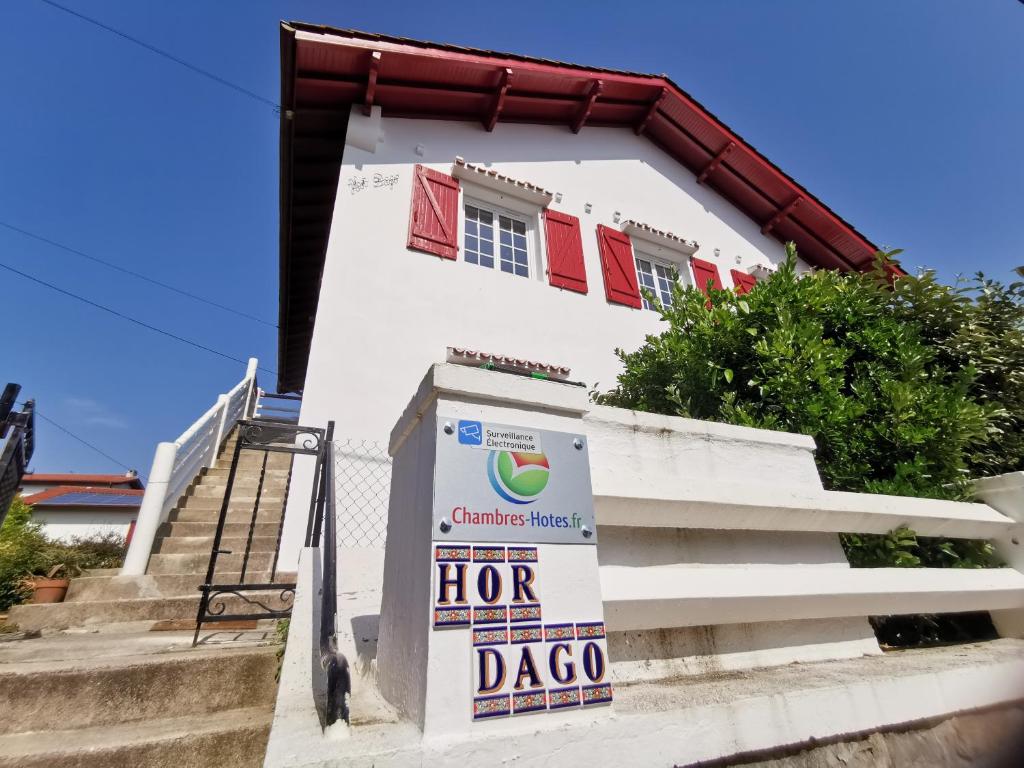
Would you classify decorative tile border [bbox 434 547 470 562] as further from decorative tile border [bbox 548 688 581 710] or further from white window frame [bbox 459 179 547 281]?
Result: white window frame [bbox 459 179 547 281]

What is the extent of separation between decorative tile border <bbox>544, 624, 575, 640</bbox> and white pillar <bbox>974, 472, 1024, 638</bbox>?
292 cm

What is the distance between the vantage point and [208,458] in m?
6.85

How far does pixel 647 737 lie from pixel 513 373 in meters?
1.10

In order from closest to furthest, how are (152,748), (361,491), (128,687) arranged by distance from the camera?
(152,748), (128,687), (361,491)

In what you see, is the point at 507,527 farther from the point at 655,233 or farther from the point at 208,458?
the point at 655,233

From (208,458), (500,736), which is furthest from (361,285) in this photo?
(500,736)

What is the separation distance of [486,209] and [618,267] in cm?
228

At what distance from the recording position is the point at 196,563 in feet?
13.7

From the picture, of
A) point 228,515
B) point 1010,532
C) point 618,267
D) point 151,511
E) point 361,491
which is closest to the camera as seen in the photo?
point 1010,532

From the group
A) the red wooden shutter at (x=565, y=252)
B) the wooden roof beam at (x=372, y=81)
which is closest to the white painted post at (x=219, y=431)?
the wooden roof beam at (x=372, y=81)

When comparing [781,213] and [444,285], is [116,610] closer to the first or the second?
[444,285]

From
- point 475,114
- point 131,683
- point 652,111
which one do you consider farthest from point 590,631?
point 652,111

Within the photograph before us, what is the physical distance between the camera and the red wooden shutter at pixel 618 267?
24.3ft

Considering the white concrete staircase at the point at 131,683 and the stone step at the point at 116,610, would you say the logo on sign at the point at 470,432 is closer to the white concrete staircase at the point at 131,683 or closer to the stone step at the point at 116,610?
the white concrete staircase at the point at 131,683
